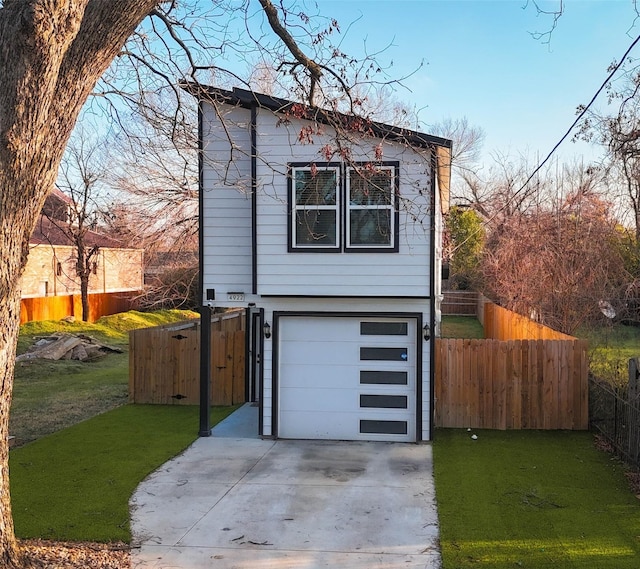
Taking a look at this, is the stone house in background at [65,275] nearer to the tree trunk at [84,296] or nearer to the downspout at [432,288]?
the tree trunk at [84,296]

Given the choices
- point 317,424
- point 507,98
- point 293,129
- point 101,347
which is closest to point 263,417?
point 317,424

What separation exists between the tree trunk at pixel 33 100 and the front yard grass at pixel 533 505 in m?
4.09

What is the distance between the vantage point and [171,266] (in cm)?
2578

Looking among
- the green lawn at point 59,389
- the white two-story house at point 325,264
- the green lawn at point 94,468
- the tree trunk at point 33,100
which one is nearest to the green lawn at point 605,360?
the white two-story house at point 325,264

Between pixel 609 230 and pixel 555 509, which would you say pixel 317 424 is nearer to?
pixel 555 509

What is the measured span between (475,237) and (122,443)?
87.7 ft

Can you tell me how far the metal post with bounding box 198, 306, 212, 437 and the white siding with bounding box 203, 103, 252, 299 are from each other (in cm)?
45

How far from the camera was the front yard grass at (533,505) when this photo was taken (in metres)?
5.75

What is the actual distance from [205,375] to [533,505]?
18.2ft

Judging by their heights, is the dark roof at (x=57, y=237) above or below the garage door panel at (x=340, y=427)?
above

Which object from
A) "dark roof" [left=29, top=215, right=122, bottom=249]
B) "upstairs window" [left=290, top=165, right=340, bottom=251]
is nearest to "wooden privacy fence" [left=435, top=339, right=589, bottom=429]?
"upstairs window" [left=290, top=165, right=340, bottom=251]

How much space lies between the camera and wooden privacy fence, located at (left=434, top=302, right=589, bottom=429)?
35.2ft

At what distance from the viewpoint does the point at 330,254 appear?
983 centimetres

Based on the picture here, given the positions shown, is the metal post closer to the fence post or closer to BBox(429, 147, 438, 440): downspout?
BBox(429, 147, 438, 440): downspout
